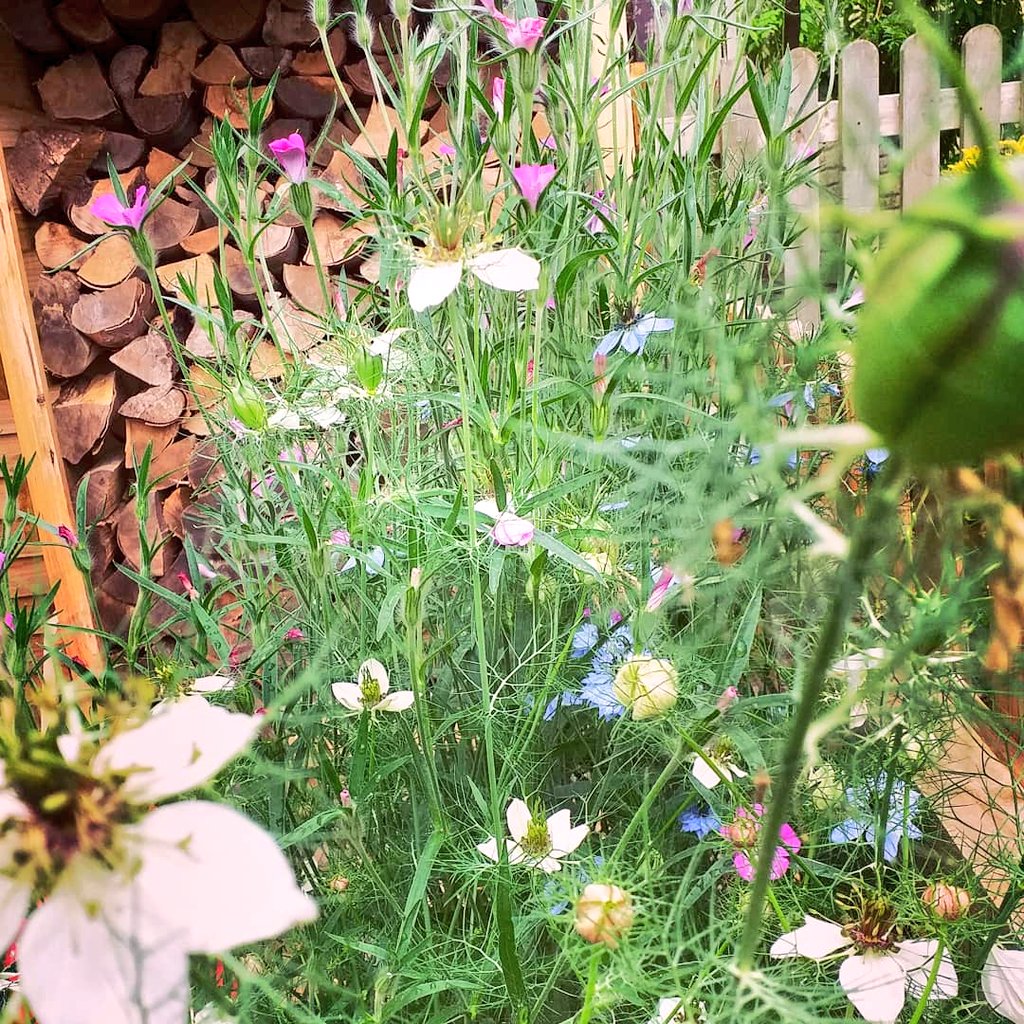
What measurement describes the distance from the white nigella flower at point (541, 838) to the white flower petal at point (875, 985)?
0.08m

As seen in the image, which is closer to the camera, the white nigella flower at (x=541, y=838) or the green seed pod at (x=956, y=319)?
the green seed pod at (x=956, y=319)

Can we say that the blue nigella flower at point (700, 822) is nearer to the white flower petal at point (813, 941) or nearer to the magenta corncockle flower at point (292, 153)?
the white flower petal at point (813, 941)

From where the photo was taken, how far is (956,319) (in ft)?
0.25

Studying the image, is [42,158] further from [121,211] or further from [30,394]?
[121,211]

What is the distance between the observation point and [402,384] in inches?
19.9

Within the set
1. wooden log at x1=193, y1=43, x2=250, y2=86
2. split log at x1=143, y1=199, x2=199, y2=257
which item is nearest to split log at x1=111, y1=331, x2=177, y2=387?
split log at x1=143, y1=199, x2=199, y2=257

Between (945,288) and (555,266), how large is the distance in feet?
1.17

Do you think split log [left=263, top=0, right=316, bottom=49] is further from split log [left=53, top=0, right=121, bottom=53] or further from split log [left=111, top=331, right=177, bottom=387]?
split log [left=111, top=331, right=177, bottom=387]

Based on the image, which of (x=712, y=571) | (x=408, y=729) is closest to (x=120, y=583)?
(x=408, y=729)

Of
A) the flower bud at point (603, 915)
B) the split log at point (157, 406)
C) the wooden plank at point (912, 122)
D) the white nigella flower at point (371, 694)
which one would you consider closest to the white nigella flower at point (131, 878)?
the flower bud at point (603, 915)

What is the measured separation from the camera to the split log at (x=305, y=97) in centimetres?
115

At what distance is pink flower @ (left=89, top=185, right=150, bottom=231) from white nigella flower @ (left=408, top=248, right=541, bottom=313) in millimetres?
238

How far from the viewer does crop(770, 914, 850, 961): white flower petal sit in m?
0.24

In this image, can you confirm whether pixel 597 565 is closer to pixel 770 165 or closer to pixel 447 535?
pixel 447 535
